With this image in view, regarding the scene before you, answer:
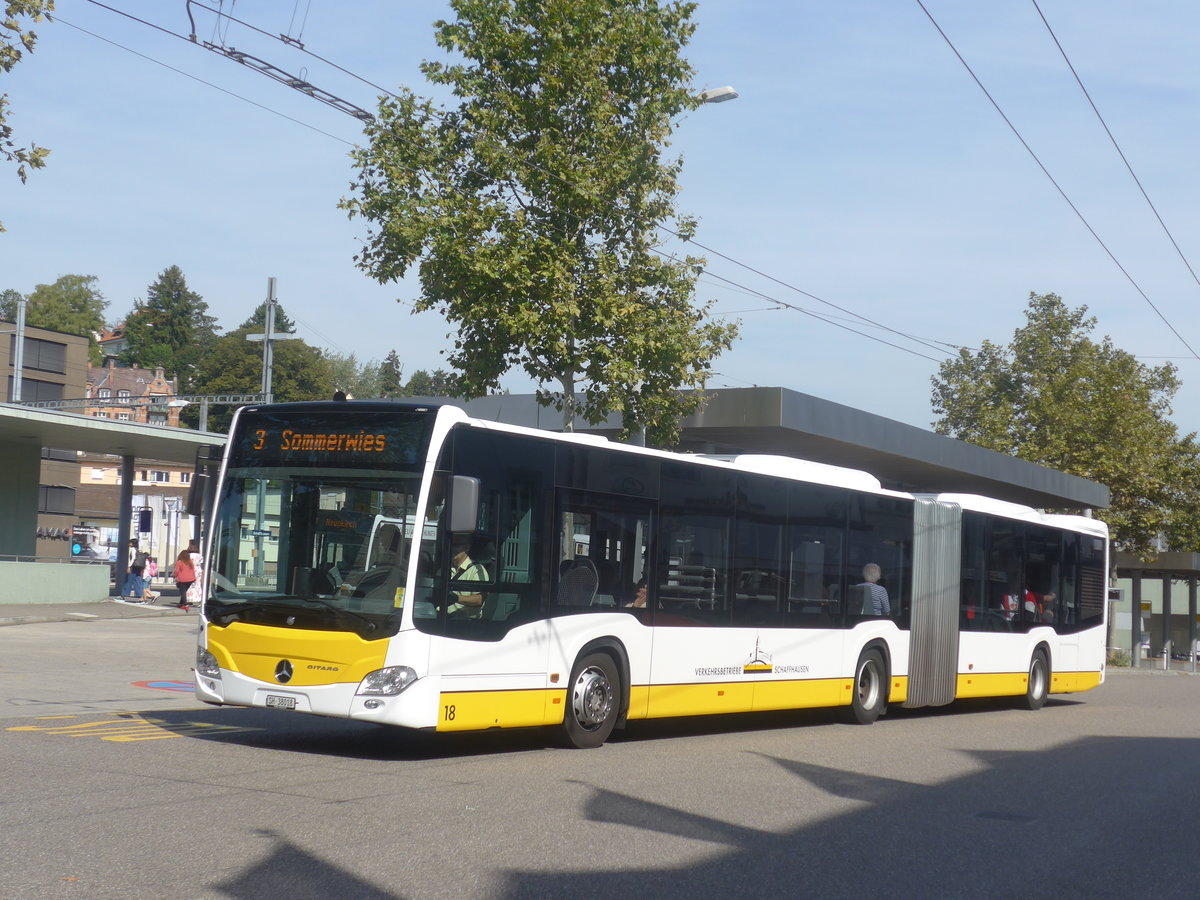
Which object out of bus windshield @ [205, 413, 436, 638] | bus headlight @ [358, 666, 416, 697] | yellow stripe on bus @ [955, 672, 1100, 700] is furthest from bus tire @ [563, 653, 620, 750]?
yellow stripe on bus @ [955, 672, 1100, 700]

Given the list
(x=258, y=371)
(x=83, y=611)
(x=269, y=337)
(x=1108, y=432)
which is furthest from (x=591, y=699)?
(x=258, y=371)

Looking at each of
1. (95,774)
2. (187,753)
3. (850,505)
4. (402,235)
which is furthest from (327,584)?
(402,235)

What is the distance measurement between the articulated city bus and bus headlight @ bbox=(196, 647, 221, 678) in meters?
0.02

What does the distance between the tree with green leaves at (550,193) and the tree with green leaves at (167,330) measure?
393 feet

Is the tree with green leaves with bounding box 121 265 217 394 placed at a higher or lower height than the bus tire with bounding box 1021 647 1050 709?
higher

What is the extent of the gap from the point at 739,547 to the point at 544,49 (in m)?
9.10

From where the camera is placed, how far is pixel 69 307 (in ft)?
413

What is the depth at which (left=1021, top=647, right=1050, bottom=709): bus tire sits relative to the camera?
69.8 feet

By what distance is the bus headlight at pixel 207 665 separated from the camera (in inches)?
449

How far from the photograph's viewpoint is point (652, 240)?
2131cm

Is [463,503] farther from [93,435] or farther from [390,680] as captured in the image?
[93,435]

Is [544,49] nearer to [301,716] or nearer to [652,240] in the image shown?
[652,240]

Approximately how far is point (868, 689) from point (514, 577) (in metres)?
7.17

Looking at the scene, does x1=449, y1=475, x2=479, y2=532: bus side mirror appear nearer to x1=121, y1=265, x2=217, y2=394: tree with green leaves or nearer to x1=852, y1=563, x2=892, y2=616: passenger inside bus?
x1=852, y1=563, x2=892, y2=616: passenger inside bus
